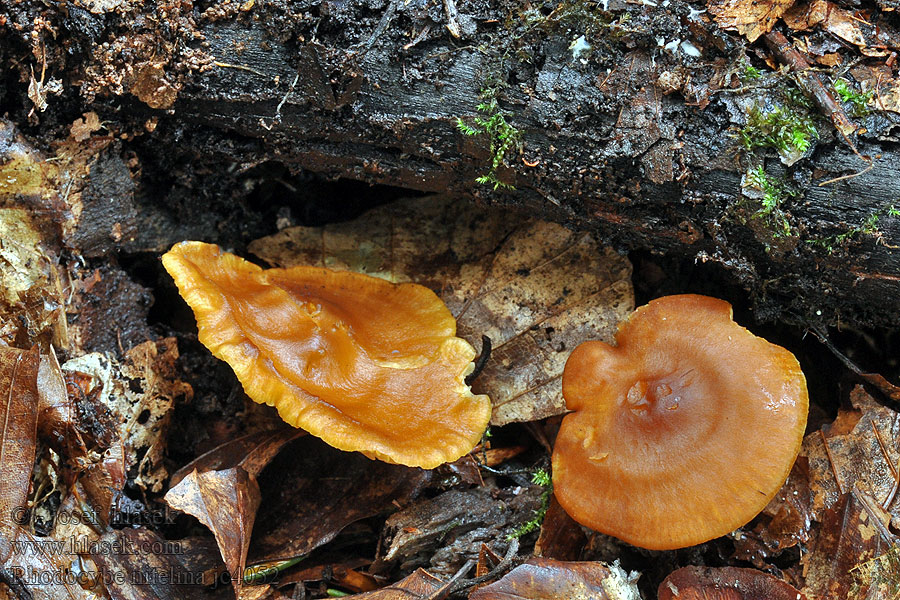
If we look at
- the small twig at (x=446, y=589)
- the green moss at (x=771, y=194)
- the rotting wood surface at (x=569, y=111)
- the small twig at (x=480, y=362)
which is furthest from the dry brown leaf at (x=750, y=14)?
the small twig at (x=446, y=589)

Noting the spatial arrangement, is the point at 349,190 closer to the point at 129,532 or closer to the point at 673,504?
the point at 129,532

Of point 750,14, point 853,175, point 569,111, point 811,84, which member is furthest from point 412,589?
point 750,14

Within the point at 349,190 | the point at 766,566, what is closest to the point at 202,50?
the point at 349,190

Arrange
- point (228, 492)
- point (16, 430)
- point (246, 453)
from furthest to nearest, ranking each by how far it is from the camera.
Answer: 1. point (246, 453)
2. point (228, 492)
3. point (16, 430)

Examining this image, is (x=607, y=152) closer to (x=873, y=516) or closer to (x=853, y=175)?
(x=853, y=175)

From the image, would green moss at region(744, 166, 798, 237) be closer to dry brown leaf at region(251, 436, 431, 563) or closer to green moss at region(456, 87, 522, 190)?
green moss at region(456, 87, 522, 190)

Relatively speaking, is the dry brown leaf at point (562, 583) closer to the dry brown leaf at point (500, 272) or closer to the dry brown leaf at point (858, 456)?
the dry brown leaf at point (500, 272)
